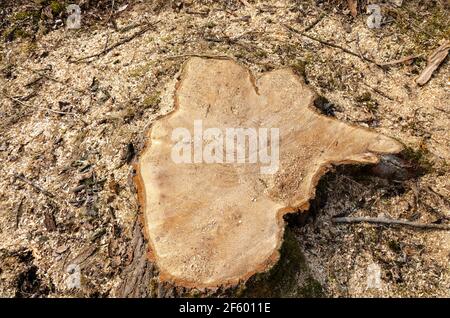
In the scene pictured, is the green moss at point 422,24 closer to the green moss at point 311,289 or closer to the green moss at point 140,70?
the green moss at point 140,70

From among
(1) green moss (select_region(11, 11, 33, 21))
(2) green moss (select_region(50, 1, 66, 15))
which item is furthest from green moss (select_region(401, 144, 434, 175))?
(1) green moss (select_region(11, 11, 33, 21))

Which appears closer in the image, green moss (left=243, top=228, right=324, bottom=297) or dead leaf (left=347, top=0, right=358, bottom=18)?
green moss (left=243, top=228, right=324, bottom=297)

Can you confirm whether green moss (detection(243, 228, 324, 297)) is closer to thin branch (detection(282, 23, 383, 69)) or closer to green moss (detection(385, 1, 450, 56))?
thin branch (detection(282, 23, 383, 69))

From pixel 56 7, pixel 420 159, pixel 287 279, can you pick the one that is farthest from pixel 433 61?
pixel 56 7

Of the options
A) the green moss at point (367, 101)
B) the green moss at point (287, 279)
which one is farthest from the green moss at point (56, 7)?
the green moss at point (287, 279)

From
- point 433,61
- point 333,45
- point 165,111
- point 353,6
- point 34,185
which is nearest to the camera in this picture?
point 34,185

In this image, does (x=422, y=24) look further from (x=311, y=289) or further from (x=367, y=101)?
(x=311, y=289)

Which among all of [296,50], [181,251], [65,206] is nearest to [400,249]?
[181,251]
